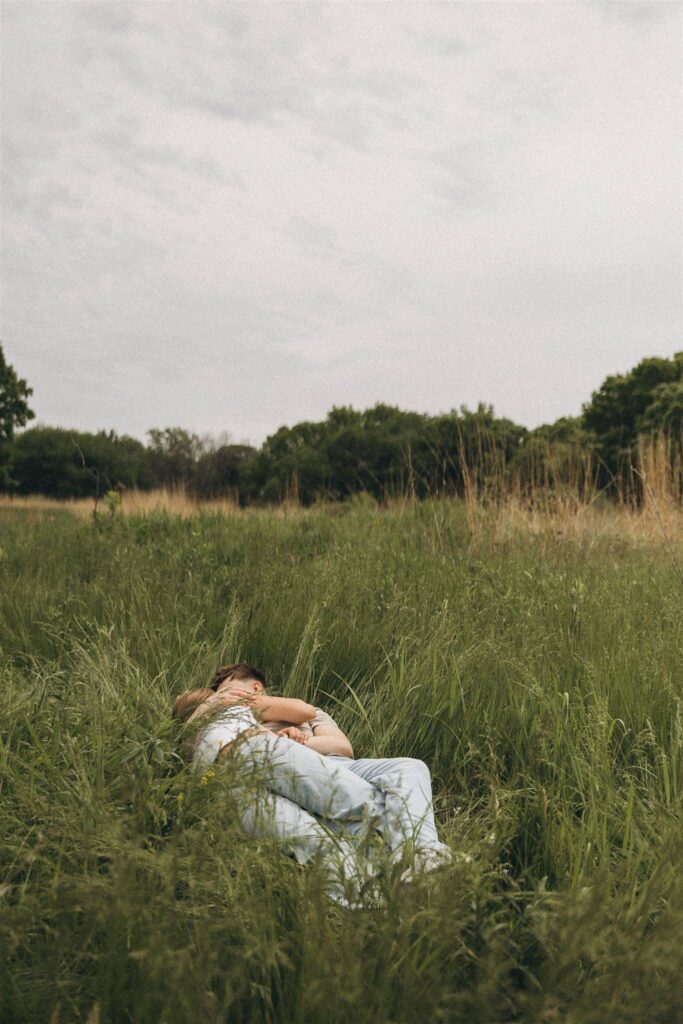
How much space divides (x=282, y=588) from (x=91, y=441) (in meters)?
23.8

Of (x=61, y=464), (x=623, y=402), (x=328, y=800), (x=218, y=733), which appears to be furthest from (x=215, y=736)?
(x=61, y=464)

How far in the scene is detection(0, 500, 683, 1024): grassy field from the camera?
1.10 m

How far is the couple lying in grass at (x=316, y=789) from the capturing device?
55.4 inches

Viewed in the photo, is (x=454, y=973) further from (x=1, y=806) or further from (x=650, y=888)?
(x=1, y=806)

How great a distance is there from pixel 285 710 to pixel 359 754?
0.94 feet

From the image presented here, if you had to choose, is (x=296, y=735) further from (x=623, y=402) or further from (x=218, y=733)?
(x=623, y=402)

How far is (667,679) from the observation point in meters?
2.35

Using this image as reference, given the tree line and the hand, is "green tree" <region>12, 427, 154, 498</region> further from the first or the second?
the hand

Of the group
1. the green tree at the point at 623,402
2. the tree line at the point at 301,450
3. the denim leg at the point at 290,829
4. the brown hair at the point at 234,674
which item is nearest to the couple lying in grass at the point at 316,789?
the denim leg at the point at 290,829

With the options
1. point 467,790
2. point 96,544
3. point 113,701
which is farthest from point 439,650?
point 96,544

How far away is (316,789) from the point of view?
1742mm

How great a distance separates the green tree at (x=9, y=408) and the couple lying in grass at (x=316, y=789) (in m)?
19.8

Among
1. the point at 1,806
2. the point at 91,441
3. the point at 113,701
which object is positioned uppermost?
the point at 91,441

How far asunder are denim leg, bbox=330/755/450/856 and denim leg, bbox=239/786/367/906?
0.41ft
